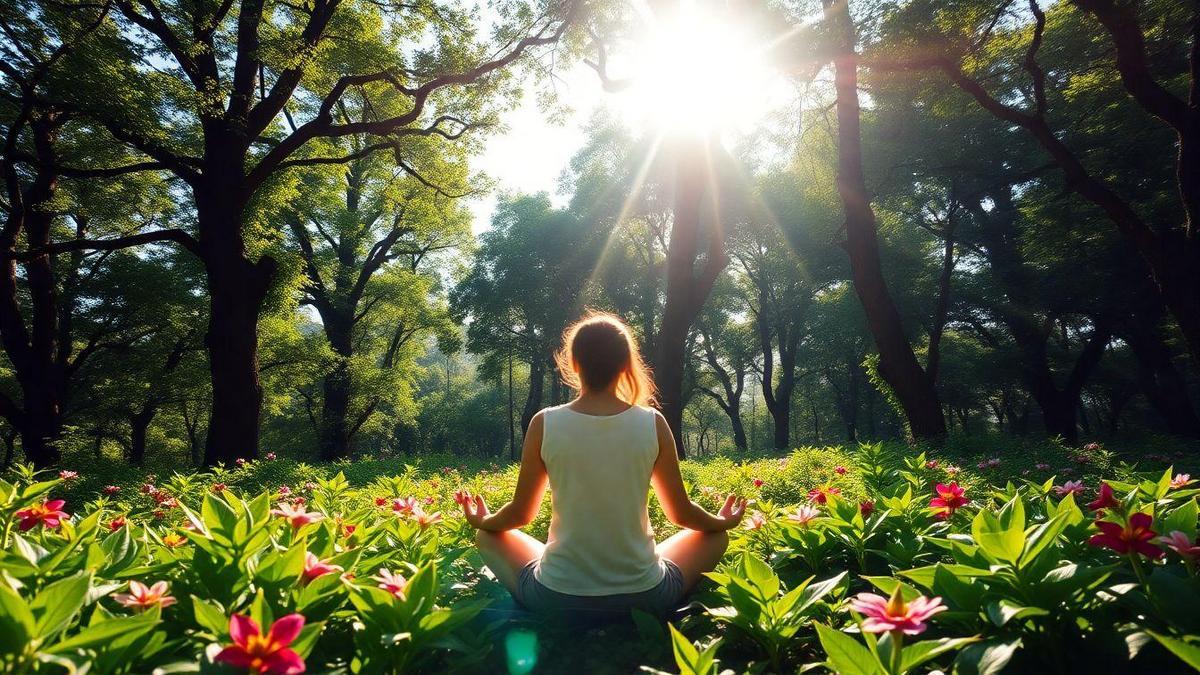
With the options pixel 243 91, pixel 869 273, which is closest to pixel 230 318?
pixel 243 91

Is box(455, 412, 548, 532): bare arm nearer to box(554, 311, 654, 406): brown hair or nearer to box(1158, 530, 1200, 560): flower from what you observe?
box(554, 311, 654, 406): brown hair

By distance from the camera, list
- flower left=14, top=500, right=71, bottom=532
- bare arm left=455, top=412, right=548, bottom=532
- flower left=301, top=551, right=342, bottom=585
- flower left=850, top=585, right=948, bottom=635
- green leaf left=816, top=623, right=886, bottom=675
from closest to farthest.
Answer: flower left=850, top=585, right=948, bottom=635 < green leaf left=816, top=623, right=886, bottom=675 < flower left=301, top=551, right=342, bottom=585 < flower left=14, top=500, right=71, bottom=532 < bare arm left=455, top=412, right=548, bottom=532

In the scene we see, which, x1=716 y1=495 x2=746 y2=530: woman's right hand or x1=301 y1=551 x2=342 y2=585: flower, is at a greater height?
x1=301 y1=551 x2=342 y2=585: flower

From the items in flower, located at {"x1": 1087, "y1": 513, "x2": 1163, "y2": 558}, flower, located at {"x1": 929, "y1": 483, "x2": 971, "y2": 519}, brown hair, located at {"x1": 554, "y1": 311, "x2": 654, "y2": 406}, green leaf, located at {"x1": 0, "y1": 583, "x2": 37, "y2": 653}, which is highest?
brown hair, located at {"x1": 554, "y1": 311, "x2": 654, "y2": 406}

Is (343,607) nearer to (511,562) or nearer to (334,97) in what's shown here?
(511,562)

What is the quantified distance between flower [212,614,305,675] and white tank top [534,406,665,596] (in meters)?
1.32

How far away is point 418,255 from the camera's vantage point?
2502cm

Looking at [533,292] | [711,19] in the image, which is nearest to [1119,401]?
[533,292]

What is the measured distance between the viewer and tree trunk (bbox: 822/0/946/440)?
8570 millimetres

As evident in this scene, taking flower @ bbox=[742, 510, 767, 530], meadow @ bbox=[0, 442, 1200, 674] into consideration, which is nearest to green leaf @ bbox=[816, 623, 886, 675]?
meadow @ bbox=[0, 442, 1200, 674]

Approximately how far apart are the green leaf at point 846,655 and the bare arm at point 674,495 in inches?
A: 41.9

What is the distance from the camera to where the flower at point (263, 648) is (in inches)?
50.8

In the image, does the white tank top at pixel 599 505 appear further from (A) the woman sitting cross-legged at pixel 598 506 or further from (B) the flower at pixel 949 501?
(B) the flower at pixel 949 501

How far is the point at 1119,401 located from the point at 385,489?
113 feet
